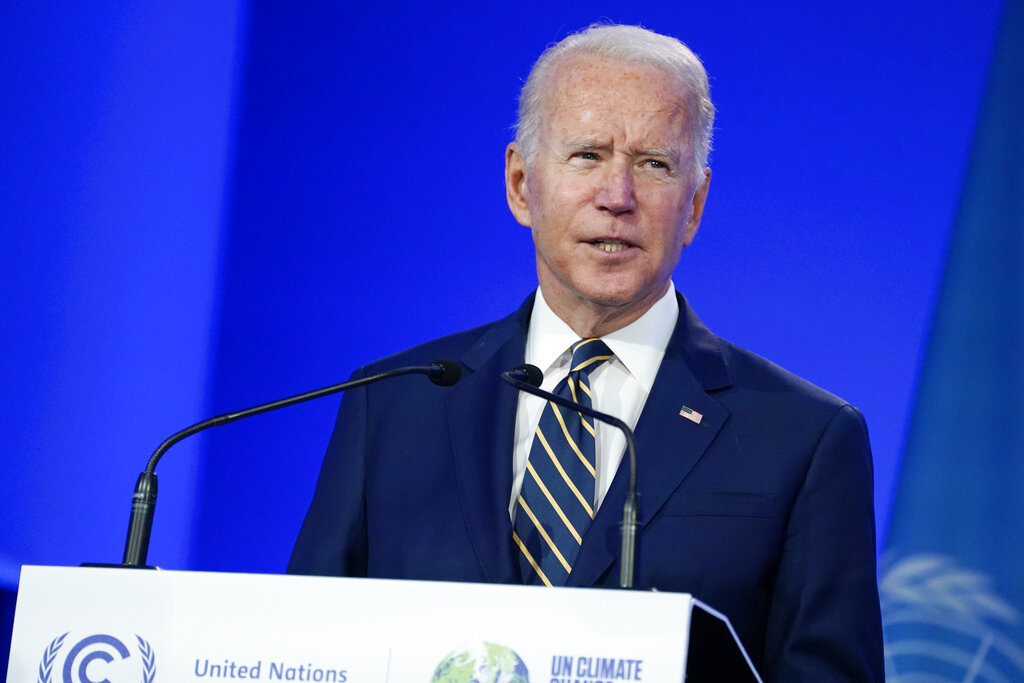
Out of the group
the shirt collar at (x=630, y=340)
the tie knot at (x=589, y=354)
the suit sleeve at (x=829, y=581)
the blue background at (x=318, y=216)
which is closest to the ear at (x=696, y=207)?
the shirt collar at (x=630, y=340)

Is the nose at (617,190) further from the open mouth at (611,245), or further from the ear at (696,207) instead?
the ear at (696,207)

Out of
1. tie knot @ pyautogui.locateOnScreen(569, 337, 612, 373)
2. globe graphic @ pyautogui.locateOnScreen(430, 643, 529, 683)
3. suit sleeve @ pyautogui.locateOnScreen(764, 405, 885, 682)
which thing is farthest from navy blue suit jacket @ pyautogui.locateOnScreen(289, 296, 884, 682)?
globe graphic @ pyautogui.locateOnScreen(430, 643, 529, 683)

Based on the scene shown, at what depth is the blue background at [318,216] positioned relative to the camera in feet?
10.3

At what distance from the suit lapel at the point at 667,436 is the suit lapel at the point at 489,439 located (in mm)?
144

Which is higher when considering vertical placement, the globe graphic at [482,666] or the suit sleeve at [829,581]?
the suit sleeve at [829,581]

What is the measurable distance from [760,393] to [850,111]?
50.5 inches

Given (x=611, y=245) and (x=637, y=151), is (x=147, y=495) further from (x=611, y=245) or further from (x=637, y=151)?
(x=637, y=151)

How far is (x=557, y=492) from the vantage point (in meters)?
2.05

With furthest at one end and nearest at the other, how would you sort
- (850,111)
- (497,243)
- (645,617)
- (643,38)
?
(497,243)
(850,111)
(643,38)
(645,617)

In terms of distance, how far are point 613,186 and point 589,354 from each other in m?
0.29

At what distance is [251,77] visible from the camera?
3.74 meters

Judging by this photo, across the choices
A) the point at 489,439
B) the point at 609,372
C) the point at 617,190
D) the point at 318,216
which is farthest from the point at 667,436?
the point at 318,216

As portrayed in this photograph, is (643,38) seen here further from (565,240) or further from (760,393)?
(760,393)

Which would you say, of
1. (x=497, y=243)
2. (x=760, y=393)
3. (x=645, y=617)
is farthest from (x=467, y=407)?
(x=497, y=243)
